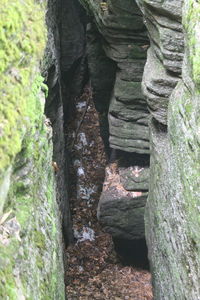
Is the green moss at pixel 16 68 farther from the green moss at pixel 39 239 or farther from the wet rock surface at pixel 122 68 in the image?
the wet rock surface at pixel 122 68

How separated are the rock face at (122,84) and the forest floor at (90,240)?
1399mm

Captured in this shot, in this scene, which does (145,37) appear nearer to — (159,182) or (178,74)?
(178,74)

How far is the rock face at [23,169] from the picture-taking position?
3.32 m

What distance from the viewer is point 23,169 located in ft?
14.0

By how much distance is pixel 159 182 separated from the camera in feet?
25.3

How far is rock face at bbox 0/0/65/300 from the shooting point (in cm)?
332

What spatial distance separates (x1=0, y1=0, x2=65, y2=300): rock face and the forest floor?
7051mm

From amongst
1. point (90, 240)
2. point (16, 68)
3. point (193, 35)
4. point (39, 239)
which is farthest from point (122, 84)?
point (16, 68)

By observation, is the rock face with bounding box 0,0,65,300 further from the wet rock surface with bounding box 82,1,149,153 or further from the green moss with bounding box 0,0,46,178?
the wet rock surface with bounding box 82,1,149,153

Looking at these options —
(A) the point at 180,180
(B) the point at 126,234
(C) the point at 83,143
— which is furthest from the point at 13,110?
(C) the point at 83,143

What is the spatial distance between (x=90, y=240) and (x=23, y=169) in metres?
10.6

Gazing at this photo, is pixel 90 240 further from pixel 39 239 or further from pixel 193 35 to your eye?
pixel 193 35

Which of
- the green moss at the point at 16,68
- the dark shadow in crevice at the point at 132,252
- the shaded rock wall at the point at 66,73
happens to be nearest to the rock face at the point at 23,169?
the green moss at the point at 16,68

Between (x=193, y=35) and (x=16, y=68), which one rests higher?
(x=193, y=35)
